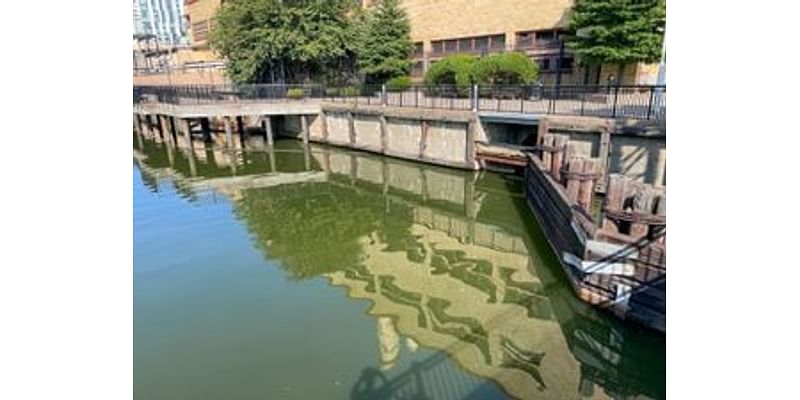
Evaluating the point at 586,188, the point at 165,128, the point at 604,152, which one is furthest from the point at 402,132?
the point at 165,128

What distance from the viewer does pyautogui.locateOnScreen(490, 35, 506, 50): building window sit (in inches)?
1009

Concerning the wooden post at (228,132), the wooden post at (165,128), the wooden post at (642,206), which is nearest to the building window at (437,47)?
the wooden post at (228,132)

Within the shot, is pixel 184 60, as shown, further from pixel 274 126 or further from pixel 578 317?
pixel 578 317

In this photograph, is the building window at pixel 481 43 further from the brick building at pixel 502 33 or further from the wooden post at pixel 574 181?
the wooden post at pixel 574 181

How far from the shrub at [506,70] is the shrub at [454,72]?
1.75 feet

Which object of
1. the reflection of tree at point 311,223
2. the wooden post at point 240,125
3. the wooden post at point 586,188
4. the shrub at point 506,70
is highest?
the shrub at point 506,70

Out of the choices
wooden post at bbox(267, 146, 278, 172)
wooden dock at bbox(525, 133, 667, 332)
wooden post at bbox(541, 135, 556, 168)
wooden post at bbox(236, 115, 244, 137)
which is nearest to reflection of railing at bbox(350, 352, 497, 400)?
wooden dock at bbox(525, 133, 667, 332)

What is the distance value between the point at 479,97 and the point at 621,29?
5.78 meters

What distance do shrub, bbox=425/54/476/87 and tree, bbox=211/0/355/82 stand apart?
624cm

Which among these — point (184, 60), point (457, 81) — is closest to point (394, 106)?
point (457, 81)

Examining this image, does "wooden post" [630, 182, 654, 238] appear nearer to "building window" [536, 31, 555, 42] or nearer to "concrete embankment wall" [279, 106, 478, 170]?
"concrete embankment wall" [279, 106, 478, 170]

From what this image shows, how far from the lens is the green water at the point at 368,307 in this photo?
5.85 metres

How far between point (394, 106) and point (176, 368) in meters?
14.6

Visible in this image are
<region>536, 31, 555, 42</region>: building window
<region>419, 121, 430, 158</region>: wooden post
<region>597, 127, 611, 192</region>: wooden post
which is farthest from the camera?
<region>536, 31, 555, 42</region>: building window
